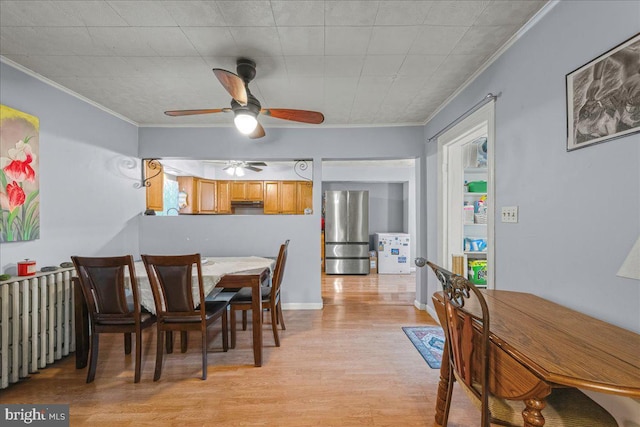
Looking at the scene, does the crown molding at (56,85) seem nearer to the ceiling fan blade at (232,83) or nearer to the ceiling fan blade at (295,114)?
the ceiling fan blade at (232,83)

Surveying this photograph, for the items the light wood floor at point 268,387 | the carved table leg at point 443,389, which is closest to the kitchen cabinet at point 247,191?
the light wood floor at point 268,387

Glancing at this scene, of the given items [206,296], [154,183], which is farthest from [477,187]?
[154,183]

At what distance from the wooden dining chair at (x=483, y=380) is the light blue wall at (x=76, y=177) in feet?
9.89

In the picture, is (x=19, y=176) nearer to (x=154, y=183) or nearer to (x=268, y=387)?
(x=154, y=183)

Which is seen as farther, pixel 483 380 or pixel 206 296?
pixel 206 296

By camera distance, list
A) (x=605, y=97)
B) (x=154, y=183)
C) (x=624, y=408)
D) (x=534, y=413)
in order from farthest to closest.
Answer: (x=154, y=183), (x=605, y=97), (x=624, y=408), (x=534, y=413)

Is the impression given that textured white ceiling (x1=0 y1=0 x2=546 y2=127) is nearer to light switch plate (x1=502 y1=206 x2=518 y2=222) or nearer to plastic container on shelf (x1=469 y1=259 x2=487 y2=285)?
light switch plate (x1=502 y1=206 x2=518 y2=222)

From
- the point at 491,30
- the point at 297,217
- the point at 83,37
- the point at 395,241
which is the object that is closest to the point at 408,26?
the point at 491,30

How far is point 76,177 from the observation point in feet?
8.73

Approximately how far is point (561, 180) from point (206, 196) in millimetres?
5553

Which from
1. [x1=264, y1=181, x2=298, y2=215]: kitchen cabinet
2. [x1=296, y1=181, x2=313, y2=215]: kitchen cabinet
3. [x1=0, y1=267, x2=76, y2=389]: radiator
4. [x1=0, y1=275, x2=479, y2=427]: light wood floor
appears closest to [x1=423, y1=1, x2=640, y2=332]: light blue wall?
[x1=0, y1=275, x2=479, y2=427]: light wood floor

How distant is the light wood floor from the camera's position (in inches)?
65.9

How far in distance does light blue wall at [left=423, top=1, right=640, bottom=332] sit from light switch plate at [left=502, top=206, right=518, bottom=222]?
4cm

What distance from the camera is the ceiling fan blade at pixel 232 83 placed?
1.68 meters
